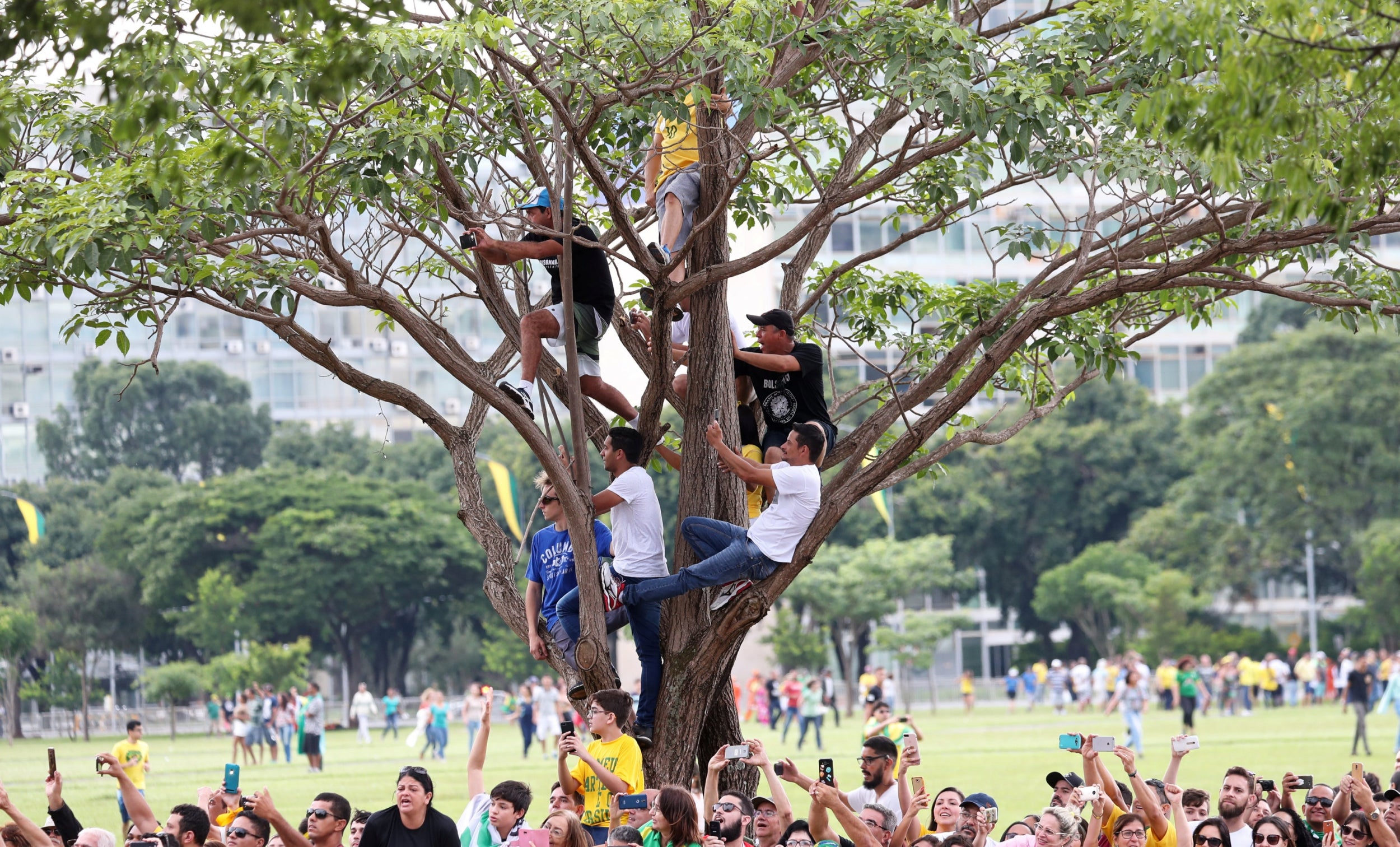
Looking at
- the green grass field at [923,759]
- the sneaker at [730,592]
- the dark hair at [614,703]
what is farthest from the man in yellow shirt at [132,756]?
the dark hair at [614,703]

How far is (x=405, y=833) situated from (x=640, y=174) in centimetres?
535

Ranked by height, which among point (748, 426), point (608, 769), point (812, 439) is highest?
point (748, 426)

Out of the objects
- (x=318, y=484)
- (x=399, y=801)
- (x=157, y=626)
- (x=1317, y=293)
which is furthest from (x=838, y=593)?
(x=399, y=801)

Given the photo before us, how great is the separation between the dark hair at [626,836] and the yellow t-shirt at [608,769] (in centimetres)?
159

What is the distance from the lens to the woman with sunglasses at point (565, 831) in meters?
6.72

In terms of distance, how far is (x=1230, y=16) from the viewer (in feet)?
19.8

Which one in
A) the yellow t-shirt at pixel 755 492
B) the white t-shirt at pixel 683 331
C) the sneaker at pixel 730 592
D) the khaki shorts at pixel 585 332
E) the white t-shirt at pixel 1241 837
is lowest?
the white t-shirt at pixel 1241 837

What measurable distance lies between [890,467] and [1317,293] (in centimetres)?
317

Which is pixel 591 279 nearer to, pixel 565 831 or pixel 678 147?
pixel 678 147

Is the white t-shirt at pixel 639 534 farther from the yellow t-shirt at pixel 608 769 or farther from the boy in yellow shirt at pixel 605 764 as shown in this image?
the yellow t-shirt at pixel 608 769

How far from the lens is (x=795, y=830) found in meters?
7.26

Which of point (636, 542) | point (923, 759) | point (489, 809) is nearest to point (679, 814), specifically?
point (489, 809)

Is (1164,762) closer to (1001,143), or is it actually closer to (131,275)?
(1001,143)

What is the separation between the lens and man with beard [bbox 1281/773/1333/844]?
8969 mm
